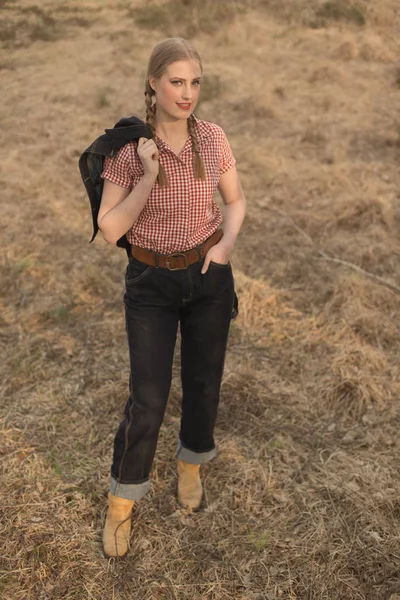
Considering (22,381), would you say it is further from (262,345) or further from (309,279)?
(309,279)

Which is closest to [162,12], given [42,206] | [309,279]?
[42,206]

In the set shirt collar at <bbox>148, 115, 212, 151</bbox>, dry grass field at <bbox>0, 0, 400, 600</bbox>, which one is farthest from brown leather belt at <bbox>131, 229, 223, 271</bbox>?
dry grass field at <bbox>0, 0, 400, 600</bbox>

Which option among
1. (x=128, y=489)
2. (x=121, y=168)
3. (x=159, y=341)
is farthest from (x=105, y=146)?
(x=128, y=489)

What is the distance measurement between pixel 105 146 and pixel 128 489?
156cm

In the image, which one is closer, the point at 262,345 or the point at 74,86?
the point at 262,345

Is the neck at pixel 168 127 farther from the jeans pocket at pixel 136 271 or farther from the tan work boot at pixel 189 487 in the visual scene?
the tan work boot at pixel 189 487

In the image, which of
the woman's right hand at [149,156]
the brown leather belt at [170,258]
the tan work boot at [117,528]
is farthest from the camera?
the tan work boot at [117,528]

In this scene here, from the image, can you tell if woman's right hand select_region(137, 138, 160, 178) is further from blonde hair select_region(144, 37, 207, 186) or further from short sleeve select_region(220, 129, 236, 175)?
short sleeve select_region(220, 129, 236, 175)

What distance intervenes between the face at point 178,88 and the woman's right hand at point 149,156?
170mm

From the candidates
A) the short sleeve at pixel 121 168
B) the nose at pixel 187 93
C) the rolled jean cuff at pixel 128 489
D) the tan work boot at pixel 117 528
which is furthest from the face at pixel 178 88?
the tan work boot at pixel 117 528

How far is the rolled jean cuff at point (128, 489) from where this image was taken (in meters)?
2.75

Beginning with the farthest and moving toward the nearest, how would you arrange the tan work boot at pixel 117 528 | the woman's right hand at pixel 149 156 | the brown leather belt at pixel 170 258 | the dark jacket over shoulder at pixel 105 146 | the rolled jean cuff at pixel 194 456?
the rolled jean cuff at pixel 194 456, the tan work boot at pixel 117 528, the brown leather belt at pixel 170 258, the dark jacket over shoulder at pixel 105 146, the woman's right hand at pixel 149 156

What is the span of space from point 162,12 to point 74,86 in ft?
16.4

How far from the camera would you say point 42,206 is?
6992mm
